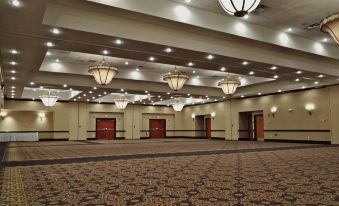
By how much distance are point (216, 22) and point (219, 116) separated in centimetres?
1510

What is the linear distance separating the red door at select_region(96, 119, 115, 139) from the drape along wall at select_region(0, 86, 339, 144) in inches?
20.1

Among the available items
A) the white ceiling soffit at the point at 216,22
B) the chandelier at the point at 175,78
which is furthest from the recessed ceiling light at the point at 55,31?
the chandelier at the point at 175,78

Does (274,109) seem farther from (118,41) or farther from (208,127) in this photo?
(118,41)

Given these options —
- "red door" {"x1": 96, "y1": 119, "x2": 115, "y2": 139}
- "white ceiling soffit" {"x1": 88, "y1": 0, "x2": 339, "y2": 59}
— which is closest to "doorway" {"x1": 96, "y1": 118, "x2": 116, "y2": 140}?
"red door" {"x1": 96, "y1": 119, "x2": 115, "y2": 139}

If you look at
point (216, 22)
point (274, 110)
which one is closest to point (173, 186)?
point (216, 22)

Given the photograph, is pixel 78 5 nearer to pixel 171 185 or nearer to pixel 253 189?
pixel 171 185

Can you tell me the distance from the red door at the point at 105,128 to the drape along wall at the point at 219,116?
511 millimetres

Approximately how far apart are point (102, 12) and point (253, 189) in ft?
16.9

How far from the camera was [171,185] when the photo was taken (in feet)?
12.4

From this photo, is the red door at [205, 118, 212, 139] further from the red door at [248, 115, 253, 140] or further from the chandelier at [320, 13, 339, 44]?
the chandelier at [320, 13, 339, 44]

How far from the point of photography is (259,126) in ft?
63.7

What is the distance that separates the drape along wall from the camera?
1438cm

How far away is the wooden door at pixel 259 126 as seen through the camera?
19.1 m

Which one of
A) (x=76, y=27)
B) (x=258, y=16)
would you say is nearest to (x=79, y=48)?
(x=76, y=27)
